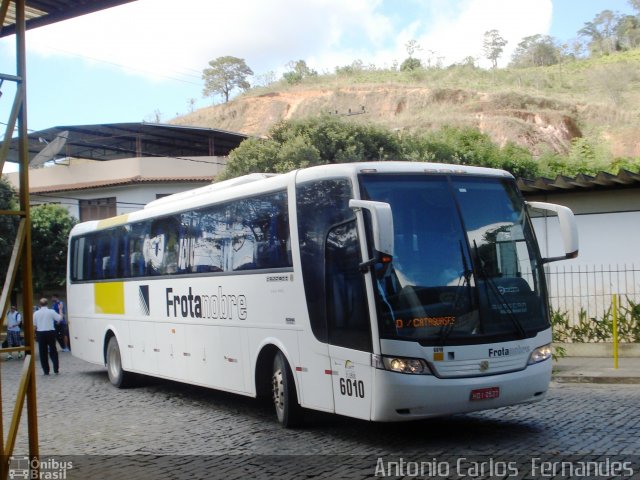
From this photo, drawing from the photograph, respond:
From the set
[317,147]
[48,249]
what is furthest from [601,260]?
[48,249]

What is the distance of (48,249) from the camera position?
34.1 m

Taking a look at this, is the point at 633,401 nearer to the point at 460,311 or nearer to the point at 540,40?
the point at 460,311

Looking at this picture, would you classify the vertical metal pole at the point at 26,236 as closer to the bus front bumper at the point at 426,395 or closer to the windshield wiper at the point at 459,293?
the bus front bumper at the point at 426,395

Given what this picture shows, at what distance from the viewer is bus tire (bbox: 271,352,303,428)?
32.3 feet

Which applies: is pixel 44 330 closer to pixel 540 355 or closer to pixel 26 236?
pixel 26 236

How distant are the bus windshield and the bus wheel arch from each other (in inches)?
343

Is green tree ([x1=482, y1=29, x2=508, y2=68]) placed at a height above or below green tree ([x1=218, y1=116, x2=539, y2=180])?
above

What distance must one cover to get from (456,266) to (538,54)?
302 feet

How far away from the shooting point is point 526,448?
810 cm

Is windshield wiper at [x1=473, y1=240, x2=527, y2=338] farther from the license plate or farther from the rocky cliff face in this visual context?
the rocky cliff face

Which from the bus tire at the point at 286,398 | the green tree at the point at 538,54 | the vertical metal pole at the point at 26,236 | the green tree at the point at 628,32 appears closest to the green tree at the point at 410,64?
the green tree at the point at 538,54

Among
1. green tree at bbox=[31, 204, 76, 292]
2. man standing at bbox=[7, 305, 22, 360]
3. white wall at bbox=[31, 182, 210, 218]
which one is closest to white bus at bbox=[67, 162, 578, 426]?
man standing at bbox=[7, 305, 22, 360]

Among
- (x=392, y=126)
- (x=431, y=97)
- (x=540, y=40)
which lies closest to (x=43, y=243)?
(x=392, y=126)

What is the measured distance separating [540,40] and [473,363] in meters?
94.2
